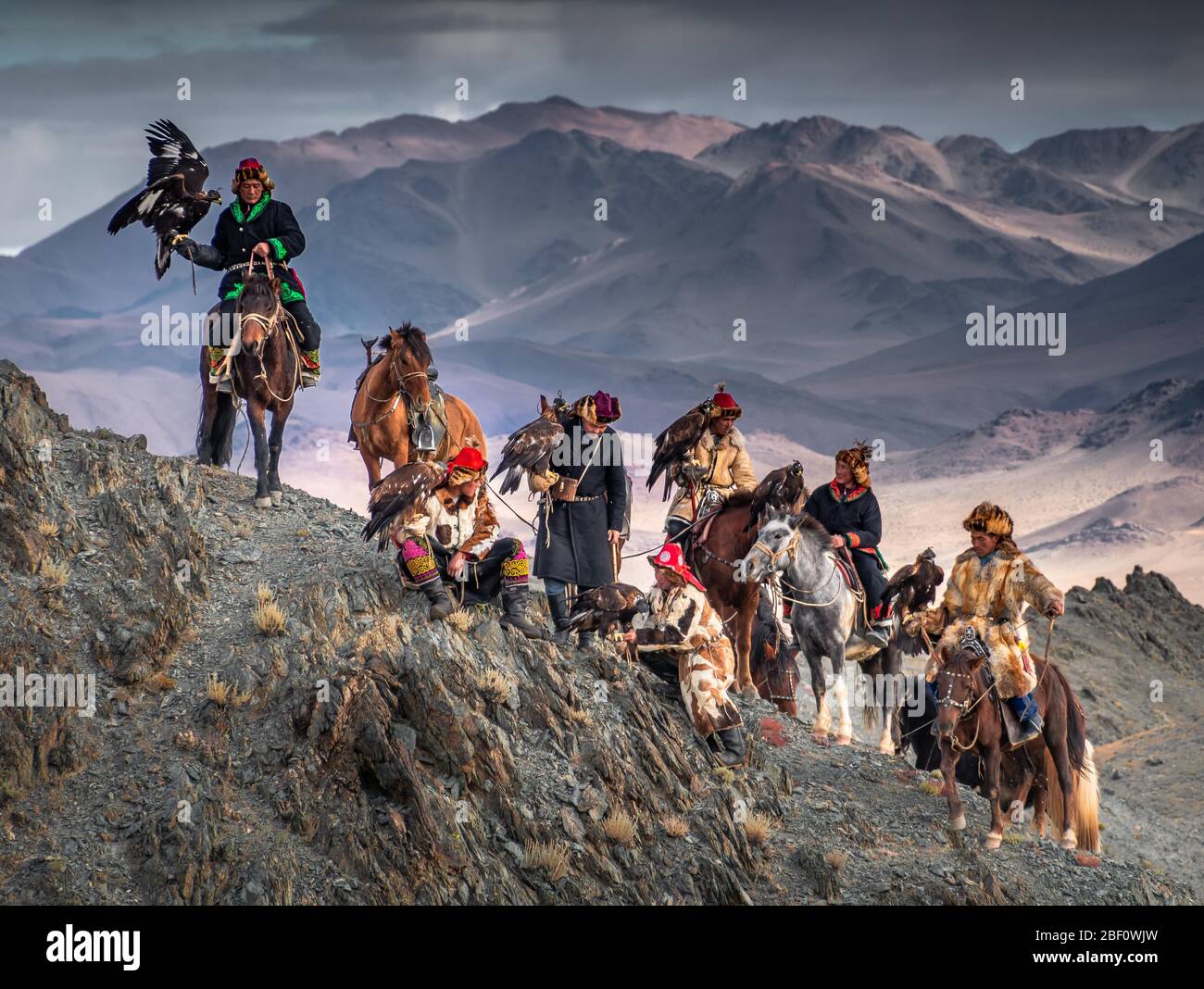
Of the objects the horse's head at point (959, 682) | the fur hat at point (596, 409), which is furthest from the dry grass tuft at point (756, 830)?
the fur hat at point (596, 409)

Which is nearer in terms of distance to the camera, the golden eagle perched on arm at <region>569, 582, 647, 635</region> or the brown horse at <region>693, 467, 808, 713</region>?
the golden eagle perched on arm at <region>569, 582, 647, 635</region>

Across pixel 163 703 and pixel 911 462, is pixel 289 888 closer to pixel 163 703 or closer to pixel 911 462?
pixel 163 703

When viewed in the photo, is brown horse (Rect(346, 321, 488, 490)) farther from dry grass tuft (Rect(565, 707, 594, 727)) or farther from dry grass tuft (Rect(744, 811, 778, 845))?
dry grass tuft (Rect(744, 811, 778, 845))

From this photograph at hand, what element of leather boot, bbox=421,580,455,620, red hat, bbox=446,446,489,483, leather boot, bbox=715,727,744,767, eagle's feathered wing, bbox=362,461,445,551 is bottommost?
leather boot, bbox=715,727,744,767

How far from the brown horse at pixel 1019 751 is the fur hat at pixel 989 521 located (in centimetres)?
107

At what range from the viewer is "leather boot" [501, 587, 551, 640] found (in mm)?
14688

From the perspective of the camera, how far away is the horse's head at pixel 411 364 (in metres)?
16.4

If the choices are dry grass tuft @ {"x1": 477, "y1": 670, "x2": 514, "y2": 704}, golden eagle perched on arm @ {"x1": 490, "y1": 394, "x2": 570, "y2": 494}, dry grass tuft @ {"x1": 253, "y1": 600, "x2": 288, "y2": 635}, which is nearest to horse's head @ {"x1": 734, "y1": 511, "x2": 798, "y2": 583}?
golden eagle perched on arm @ {"x1": 490, "y1": 394, "x2": 570, "y2": 494}

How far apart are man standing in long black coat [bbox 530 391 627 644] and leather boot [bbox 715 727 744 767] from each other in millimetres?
1634

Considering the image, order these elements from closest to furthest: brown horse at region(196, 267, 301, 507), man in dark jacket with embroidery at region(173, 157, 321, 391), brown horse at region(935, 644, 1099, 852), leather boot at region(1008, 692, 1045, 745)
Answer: brown horse at region(935, 644, 1099, 852), leather boot at region(1008, 692, 1045, 745), brown horse at region(196, 267, 301, 507), man in dark jacket with embroidery at region(173, 157, 321, 391)

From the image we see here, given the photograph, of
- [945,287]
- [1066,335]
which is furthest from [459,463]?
[945,287]

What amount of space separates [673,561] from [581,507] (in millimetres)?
1250

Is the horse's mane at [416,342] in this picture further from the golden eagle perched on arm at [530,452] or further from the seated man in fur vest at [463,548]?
the seated man in fur vest at [463,548]

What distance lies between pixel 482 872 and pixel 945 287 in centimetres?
15858
